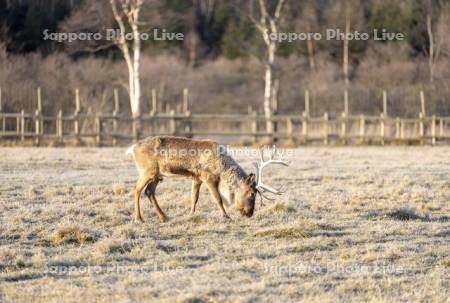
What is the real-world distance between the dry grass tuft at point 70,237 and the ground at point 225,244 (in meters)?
0.02

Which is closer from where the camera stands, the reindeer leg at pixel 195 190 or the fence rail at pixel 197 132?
the reindeer leg at pixel 195 190

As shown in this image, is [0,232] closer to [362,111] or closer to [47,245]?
[47,245]

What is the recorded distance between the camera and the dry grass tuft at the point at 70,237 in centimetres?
1074

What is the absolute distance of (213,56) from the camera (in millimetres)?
50375

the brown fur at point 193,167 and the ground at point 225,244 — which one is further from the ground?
the brown fur at point 193,167

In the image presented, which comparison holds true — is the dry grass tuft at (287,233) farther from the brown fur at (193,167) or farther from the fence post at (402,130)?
the fence post at (402,130)

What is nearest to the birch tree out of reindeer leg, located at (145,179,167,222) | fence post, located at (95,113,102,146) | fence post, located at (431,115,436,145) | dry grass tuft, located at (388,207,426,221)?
fence post, located at (95,113,102,146)

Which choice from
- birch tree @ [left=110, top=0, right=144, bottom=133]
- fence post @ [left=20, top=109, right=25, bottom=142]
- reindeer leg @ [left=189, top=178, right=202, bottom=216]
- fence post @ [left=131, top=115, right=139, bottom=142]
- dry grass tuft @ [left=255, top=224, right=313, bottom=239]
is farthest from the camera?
birch tree @ [left=110, top=0, right=144, bottom=133]

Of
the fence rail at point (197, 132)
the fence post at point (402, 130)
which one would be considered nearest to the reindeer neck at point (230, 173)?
the fence rail at point (197, 132)

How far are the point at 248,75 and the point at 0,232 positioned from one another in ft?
117

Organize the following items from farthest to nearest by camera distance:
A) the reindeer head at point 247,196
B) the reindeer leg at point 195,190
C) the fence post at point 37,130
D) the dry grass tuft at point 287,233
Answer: the fence post at point 37,130
the reindeer leg at point 195,190
the reindeer head at point 247,196
the dry grass tuft at point 287,233

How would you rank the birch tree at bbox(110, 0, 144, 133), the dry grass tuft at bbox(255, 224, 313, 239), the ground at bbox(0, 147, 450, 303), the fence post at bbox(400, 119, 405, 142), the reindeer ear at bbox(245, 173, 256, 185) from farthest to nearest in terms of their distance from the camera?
the fence post at bbox(400, 119, 405, 142) < the birch tree at bbox(110, 0, 144, 133) < the reindeer ear at bbox(245, 173, 256, 185) < the dry grass tuft at bbox(255, 224, 313, 239) < the ground at bbox(0, 147, 450, 303)

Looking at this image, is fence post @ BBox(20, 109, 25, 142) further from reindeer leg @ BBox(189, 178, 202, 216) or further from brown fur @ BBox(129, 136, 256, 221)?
reindeer leg @ BBox(189, 178, 202, 216)

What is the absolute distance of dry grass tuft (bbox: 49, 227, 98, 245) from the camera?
10742mm
